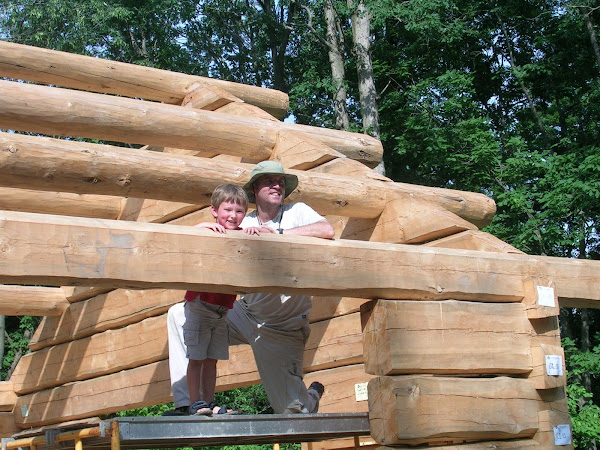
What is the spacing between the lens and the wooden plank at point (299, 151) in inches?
249

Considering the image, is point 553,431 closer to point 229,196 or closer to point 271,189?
point 271,189

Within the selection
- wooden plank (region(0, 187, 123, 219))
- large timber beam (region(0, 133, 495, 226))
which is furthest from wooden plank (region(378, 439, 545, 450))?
wooden plank (region(0, 187, 123, 219))

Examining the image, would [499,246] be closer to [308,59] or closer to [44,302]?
[44,302]

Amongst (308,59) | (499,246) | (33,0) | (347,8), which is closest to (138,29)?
(33,0)

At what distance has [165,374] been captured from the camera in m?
6.80

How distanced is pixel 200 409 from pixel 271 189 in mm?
1518

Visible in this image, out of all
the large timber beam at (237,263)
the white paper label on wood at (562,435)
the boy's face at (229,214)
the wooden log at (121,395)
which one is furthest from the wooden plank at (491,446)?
the wooden log at (121,395)

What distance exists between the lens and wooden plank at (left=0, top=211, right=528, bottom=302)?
3406 millimetres

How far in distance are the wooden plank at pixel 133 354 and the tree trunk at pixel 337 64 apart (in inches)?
381

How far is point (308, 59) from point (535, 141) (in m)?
6.07

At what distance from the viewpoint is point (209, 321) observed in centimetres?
477

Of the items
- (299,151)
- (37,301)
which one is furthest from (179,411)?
(37,301)

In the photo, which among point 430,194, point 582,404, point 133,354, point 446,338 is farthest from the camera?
point 582,404

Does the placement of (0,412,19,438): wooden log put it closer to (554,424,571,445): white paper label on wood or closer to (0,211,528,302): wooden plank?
(0,211,528,302): wooden plank
